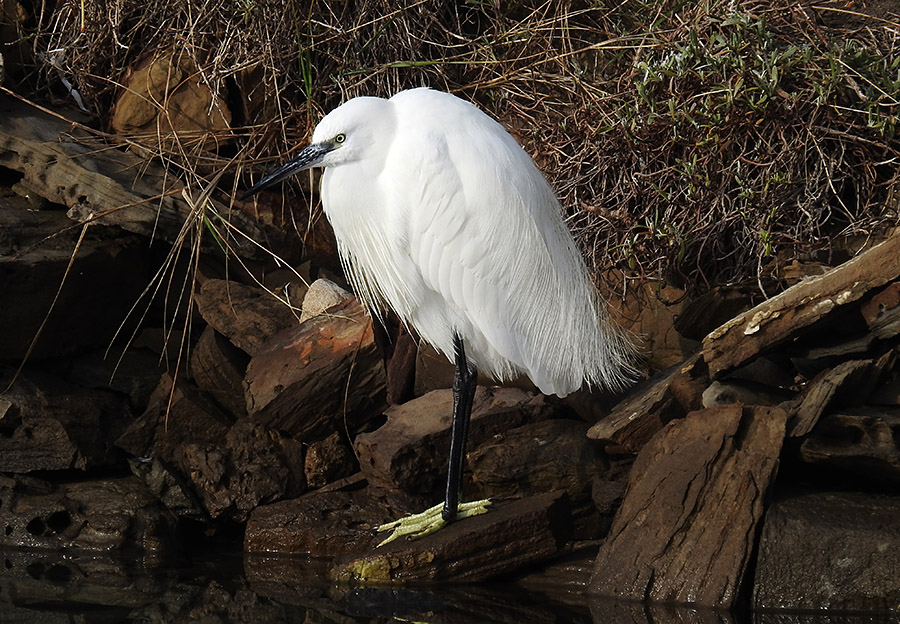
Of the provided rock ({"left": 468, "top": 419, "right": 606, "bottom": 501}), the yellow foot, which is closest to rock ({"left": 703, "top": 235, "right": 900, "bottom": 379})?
rock ({"left": 468, "top": 419, "right": 606, "bottom": 501})

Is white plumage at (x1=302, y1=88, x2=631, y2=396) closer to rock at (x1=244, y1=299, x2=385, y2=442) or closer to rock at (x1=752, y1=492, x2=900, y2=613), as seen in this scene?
rock at (x1=244, y1=299, x2=385, y2=442)

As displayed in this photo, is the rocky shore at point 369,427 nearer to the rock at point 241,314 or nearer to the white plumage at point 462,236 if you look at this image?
Result: the rock at point 241,314

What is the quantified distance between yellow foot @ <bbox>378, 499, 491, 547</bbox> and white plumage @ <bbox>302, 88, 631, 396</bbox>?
52cm

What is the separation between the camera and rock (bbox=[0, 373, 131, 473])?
418 centimetres

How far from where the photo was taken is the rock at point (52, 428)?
4.18 metres

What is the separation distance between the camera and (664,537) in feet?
10.6

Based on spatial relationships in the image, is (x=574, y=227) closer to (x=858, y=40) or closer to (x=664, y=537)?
(x=858, y=40)

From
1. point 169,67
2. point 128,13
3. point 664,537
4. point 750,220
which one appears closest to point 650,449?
point 664,537

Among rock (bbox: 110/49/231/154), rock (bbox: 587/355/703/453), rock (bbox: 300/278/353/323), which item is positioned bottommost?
rock (bbox: 587/355/703/453)

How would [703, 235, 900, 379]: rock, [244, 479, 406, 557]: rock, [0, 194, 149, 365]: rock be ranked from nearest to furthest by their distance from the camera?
[703, 235, 900, 379]: rock < [244, 479, 406, 557]: rock < [0, 194, 149, 365]: rock

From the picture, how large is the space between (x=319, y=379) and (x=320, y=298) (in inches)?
24.5

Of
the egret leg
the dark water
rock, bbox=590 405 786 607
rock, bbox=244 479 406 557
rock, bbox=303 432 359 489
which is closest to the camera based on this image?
the dark water

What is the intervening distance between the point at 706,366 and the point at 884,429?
774 mm

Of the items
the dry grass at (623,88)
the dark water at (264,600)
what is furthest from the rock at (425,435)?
the dry grass at (623,88)
